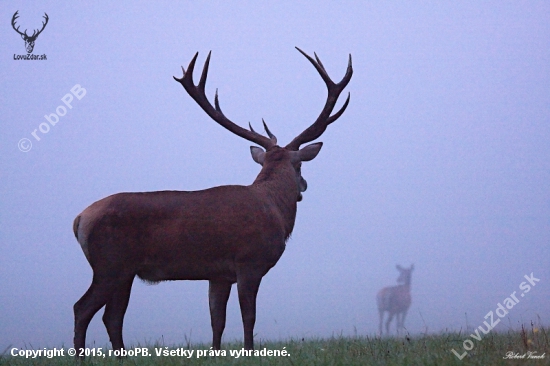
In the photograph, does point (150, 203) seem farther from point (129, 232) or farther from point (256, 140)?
point (256, 140)

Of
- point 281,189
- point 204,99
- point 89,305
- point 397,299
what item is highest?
point 204,99

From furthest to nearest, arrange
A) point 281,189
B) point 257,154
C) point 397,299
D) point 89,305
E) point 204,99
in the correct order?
point 397,299 → point 204,99 → point 257,154 → point 281,189 → point 89,305

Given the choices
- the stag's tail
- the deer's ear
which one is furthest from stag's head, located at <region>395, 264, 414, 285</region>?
the stag's tail

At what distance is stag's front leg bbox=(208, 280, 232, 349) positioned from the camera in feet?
25.3

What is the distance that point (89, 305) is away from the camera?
7.01 meters

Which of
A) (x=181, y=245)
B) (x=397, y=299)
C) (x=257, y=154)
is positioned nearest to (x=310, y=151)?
(x=257, y=154)

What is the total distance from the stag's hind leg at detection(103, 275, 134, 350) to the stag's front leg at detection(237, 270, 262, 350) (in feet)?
3.90

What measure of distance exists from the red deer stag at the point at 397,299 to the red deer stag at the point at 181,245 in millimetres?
10158

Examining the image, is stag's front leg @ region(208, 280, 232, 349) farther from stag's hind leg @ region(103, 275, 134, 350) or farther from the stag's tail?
the stag's tail

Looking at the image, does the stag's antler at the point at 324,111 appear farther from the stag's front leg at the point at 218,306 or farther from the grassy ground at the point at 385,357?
the grassy ground at the point at 385,357

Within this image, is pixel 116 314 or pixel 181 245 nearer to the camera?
pixel 181 245

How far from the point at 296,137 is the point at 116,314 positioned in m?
2.98

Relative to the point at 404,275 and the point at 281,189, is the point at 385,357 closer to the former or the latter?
the point at 281,189

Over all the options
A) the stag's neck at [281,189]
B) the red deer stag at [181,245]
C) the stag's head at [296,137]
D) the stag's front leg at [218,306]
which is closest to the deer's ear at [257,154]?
the stag's head at [296,137]
